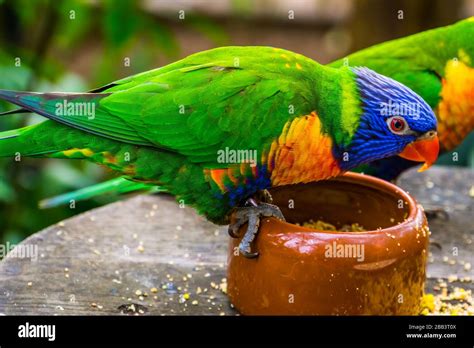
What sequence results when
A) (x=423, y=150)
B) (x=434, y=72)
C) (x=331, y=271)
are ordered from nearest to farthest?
1. (x=331, y=271)
2. (x=423, y=150)
3. (x=434, y=72)

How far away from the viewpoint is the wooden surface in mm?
2127

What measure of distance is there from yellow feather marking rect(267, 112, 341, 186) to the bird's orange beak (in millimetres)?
265

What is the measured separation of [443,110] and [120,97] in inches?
55.2

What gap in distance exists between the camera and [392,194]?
7.43 ft

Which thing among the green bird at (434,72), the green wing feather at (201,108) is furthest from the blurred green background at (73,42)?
the green wing feather at (201,108)

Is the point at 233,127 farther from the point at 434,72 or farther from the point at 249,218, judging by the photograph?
the point at 434,72

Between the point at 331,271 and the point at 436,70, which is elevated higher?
the point at 436,70

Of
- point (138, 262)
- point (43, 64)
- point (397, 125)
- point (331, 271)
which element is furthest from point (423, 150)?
point (43, 64)

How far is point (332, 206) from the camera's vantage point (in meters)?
2.42

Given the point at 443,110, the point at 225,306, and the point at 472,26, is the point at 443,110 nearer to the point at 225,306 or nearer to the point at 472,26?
the point at 472,26

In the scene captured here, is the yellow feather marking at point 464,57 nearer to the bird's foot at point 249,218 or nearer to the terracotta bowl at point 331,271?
the terracotta bowl at point 331,271

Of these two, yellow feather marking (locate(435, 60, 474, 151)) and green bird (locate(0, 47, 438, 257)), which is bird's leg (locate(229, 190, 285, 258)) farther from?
yellow feather marking (locate(435, 60, 474, 151))

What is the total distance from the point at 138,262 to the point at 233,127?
62 centimetres
